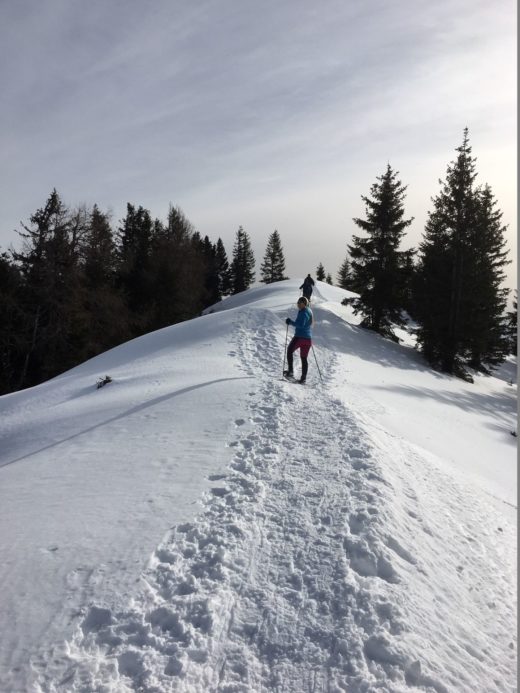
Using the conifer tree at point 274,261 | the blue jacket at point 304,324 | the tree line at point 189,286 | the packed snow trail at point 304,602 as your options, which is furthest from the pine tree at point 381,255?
the conifer tree at point 274,261

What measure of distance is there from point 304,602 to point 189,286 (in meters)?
43.1

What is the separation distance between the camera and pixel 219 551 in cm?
429

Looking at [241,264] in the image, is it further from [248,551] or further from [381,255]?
[248,551]

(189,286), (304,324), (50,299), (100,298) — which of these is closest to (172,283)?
(189,286)

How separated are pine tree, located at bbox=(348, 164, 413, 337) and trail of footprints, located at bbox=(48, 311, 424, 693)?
708 inches

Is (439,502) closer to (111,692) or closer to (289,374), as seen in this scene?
(111,692)

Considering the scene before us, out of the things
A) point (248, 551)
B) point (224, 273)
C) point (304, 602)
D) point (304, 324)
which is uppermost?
point (224, 273)

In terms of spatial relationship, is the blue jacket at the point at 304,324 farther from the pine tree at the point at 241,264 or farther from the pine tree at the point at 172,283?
the pine tree at the point at 241,264

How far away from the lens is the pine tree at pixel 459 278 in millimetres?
21094

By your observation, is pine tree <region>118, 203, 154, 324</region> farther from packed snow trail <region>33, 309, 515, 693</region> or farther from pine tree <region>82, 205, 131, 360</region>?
packed snow trail <region>33, 309, 515, 693</region>

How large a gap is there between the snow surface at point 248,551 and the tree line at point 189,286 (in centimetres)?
1342

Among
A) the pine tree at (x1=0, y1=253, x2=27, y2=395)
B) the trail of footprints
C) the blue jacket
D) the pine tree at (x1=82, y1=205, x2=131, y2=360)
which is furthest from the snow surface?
the pine tree at (x1=82, y1=205, x2=131, y2=360)

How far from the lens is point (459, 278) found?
21.1m

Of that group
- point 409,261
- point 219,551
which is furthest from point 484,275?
point 219,551
